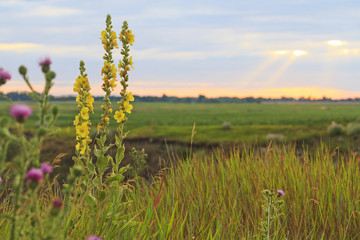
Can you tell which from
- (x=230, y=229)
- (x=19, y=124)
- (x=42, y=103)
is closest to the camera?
(x=19, y=124)

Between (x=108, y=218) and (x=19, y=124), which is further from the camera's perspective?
(x=108, y=218)

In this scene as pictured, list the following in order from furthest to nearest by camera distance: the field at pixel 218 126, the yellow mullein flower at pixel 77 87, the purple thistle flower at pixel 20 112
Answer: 1. the field at pixel 218 126
2. the yellow mullein flower at pixel 77 87
3. the purple thistle flower at pixel 20 112

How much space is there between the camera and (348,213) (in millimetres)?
4871

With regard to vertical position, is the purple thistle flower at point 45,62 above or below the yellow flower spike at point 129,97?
above

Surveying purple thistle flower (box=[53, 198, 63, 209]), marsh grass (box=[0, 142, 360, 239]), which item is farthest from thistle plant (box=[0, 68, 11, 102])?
marsh grass (box=[0, 142, 360, 239])

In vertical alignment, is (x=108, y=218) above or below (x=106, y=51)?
below

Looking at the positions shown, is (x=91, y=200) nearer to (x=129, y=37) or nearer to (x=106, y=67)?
(x=106, y=67)

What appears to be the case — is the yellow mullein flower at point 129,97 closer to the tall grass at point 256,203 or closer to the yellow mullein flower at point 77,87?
the yellow mullein flower at point 77,87

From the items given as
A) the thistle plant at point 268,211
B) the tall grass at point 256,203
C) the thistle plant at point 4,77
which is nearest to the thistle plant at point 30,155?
the thistle plant at point 4,77

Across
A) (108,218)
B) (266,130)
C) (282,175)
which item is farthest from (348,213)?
(266,130)

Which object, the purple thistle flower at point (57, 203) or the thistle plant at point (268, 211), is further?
the thistle plant at point (268, 211)

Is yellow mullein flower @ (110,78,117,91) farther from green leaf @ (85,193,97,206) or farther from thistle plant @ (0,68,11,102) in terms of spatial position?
thistle plant @ (0,68,11,102)

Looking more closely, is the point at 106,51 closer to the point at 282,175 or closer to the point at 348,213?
the point at 282,175

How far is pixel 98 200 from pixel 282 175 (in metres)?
2.69
